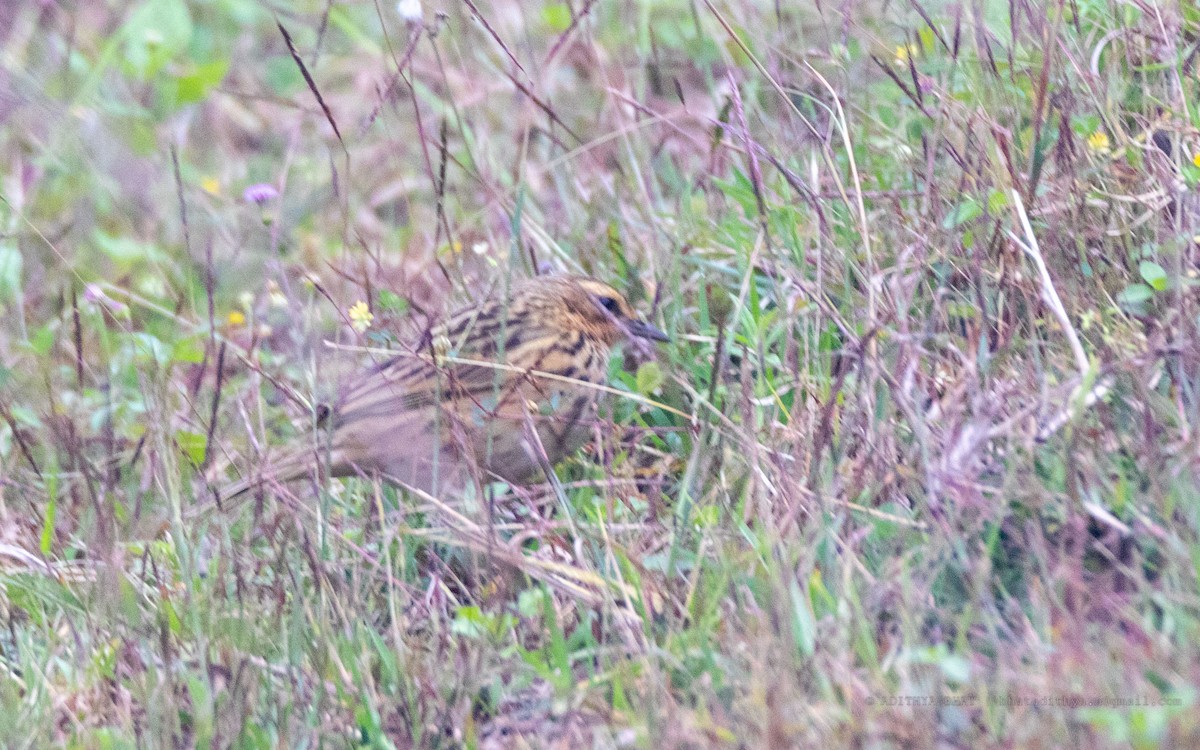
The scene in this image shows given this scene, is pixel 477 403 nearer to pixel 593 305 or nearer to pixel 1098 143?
pixel 593 305

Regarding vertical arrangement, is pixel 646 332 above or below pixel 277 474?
above

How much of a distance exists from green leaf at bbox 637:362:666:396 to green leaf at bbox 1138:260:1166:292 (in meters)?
1.35

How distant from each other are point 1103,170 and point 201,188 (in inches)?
159

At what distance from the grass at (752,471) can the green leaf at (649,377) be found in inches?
0.4

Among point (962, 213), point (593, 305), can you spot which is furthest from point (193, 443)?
point (962, 213)

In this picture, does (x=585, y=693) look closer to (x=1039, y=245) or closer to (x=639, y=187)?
(x=1039, y=245)

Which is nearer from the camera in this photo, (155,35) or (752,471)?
(752,471)

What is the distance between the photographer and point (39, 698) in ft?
11.5

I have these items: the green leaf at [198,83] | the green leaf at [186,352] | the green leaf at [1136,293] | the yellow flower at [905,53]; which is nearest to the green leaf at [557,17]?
the green leaf at [198,83]

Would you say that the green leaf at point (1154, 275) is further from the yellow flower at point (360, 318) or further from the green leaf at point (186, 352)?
the green leaf at point (186, 352)

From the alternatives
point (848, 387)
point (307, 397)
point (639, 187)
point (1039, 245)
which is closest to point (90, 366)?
point (307, 397)

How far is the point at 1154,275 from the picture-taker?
3.73 m

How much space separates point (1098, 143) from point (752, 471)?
1.47m

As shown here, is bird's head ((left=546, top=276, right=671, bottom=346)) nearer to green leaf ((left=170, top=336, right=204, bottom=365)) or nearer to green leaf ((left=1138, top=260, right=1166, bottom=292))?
green leaf ((left=170, top=336, right=204, bottom=365))
